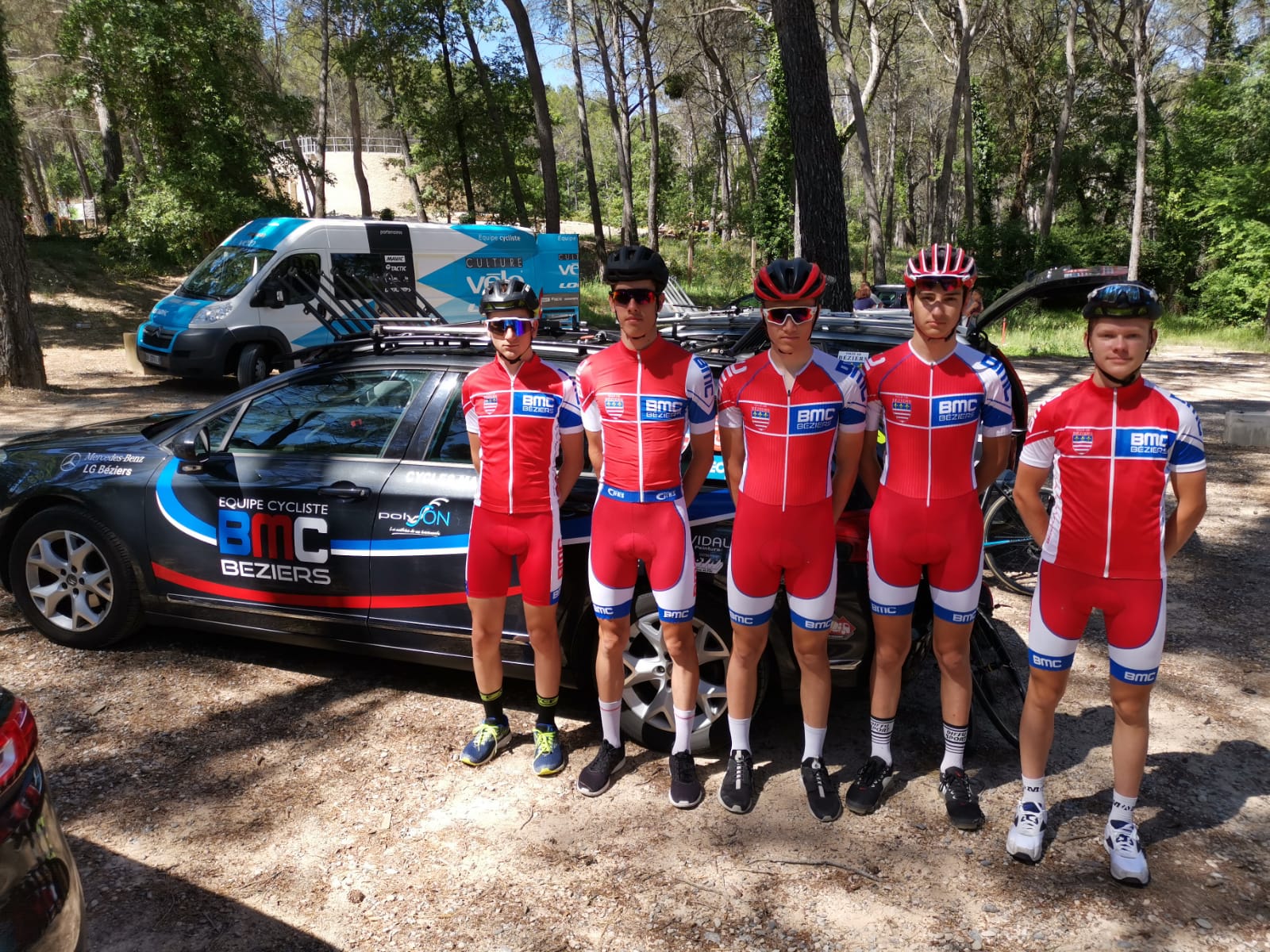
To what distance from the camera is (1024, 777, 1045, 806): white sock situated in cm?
334

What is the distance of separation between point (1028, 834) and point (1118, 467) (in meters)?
1.35

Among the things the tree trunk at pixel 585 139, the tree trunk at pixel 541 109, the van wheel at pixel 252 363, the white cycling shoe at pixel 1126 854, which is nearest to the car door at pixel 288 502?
the white cycling shoe at pixel 1126 854

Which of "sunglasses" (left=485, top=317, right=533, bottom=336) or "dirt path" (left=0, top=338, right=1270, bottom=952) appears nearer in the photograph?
"dirt path" (left=0, top=338, right=1270, bottom=952)

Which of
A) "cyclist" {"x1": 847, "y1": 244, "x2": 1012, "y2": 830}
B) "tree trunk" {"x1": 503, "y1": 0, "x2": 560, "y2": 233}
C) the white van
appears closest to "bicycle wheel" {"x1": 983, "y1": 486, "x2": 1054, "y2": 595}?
"cyclist" {"x1": 847, "y1": 244, "x2": 1012, "y2": 830}

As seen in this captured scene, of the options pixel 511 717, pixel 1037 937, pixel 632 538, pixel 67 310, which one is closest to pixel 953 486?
pixel 632 538

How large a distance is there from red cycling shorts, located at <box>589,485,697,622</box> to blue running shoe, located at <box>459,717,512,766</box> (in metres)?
0.81

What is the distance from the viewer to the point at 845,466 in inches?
138

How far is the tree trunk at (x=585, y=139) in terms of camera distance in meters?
29.2

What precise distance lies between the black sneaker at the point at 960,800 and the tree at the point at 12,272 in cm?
1295

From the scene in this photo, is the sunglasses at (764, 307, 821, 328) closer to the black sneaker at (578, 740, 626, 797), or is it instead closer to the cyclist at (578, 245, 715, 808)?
the cyclist at (578, 245, 715, 808)

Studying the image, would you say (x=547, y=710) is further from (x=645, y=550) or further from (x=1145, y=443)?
(x=1145, y=443)

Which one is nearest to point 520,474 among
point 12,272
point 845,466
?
point 845,466

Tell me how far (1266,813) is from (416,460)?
376cm

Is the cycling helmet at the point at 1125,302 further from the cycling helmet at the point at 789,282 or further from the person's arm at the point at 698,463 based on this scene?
the person's arm at the point at 698,463
